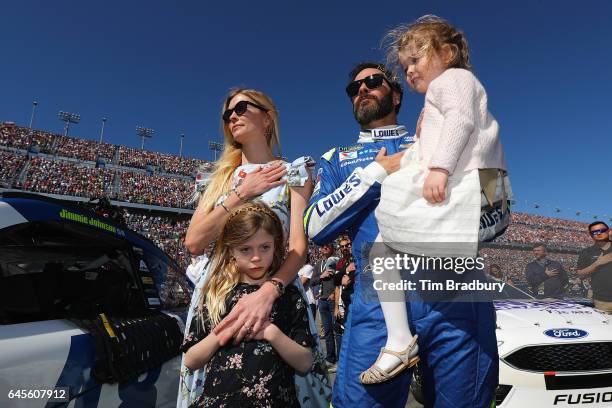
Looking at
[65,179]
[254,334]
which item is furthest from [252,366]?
[65,179]

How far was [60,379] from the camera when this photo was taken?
1496mm

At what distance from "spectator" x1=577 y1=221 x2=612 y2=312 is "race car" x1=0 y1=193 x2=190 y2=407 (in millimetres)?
5037

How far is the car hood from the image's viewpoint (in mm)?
3252

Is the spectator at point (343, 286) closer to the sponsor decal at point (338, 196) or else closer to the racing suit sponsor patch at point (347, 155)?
the racing suit sponsor patch at point (347, 155)

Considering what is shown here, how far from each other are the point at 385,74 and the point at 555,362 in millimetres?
2746

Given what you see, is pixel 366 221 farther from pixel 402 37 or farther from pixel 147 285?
pixel 147 285

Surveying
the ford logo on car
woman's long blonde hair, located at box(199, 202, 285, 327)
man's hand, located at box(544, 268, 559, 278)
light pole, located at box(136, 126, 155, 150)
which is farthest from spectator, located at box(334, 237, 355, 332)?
light pole, located at box(136, 126, 155, 150)

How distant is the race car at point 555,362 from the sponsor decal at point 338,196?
1902 millimetres

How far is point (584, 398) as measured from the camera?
9.23ft

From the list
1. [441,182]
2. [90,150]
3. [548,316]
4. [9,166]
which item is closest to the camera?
[441,182]

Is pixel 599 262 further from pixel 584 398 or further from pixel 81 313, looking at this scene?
pixel 81 313

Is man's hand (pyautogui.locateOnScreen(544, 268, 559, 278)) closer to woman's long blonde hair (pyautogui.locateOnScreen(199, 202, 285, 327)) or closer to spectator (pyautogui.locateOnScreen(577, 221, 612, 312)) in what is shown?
spectator (pyautogui.locateOnScreen(577, 221, 612, 312))

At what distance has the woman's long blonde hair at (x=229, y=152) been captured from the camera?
193cm

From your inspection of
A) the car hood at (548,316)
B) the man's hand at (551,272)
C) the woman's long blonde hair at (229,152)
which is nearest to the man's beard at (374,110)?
the woman's long blonde hair at (229,152)
